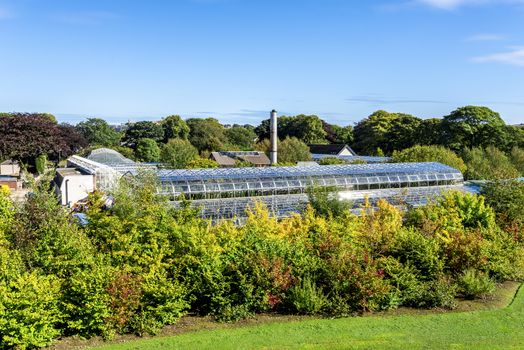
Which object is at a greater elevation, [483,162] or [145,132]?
[145,132]

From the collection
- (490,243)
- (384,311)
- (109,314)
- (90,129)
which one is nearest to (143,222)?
(109,314)

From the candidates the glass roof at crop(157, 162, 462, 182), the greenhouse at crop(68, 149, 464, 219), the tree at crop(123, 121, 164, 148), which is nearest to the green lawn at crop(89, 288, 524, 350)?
the greenhouse at crop(68, 149, 464, 219)

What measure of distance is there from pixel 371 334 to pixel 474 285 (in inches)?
197

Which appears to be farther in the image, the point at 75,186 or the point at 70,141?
the point at 70,141

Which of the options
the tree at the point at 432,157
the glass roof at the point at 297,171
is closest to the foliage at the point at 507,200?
the glass roof at the point at 297,171

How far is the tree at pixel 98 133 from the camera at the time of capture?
3605 inches

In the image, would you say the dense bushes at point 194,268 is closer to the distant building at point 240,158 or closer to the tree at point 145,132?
the distant building at point 240,158

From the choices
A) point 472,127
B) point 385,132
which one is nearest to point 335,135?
point 385,132

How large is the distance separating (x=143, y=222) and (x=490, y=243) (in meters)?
12.5

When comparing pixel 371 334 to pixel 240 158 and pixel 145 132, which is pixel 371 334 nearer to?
pixel 240 158

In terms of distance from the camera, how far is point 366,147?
77.4m

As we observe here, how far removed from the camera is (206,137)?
7831 centimetres

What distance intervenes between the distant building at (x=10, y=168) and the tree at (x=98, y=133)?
97.4 feet

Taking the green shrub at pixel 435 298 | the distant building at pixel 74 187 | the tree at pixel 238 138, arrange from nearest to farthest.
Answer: the green shrub at pixel 435 298
the distant building at pixel 74 187
the tree at pixel 238 138
